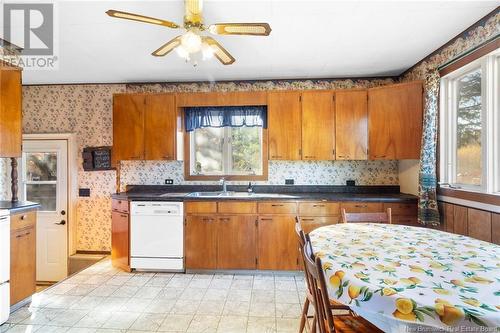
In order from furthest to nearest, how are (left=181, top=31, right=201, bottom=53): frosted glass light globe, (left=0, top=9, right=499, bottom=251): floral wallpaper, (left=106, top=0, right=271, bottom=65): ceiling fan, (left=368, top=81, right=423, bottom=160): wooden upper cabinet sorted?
(left=0, top=9, right=499, bottom=251): floral wallpaper < (left=368, top=81, right=423, bottom=160): wooden upper cabinet < (left=181, top=31, right=201, bottom=53): frosted glass light globe < (left=106, top=0, right=271, bottom=65): ceiling fan

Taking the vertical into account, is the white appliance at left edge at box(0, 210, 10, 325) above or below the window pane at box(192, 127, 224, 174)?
below

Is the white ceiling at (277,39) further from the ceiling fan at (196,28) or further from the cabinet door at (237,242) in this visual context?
the cabinet door at (237,242)

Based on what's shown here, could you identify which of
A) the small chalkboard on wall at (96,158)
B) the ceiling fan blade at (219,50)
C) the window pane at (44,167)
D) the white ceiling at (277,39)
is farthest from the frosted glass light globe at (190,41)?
the window pane at (44,167)

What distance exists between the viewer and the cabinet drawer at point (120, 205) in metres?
3.46

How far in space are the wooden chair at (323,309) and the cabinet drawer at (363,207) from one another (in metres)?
1.88

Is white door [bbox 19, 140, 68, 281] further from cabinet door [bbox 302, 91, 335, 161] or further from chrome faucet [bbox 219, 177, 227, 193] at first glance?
cabinet door [bbox 302, 91, 335, 161]

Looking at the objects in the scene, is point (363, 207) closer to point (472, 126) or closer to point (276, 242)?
point (276, 242)

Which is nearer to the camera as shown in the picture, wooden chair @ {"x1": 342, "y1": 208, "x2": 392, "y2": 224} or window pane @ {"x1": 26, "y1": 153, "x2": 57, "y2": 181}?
wooden chair @ {"x1": 342, "y1": 208, "x2": 392, "y2": 224}

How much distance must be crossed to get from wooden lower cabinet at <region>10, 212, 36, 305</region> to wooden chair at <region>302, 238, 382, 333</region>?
105 inches

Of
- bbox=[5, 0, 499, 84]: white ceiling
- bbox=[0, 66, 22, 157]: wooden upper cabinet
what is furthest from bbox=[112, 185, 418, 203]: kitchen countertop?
bbox=[5, 0, 499, 84]: white ceiling

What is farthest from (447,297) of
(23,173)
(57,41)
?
(23,173)

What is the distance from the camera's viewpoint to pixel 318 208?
3.29 m

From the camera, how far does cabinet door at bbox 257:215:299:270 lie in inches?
129

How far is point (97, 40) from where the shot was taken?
268 cm
